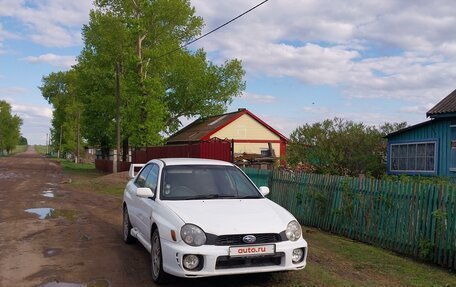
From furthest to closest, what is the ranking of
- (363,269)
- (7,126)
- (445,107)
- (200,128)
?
(7,126) < (200,128) < (445,107) < (363,269)

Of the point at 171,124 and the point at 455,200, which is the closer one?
the point at 455,200

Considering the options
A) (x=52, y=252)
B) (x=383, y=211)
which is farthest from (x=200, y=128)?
(x=52, y=252)

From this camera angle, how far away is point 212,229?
18.1 feet

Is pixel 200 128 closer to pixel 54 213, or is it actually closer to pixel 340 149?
pixel 340 149

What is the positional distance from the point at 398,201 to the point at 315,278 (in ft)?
10.3

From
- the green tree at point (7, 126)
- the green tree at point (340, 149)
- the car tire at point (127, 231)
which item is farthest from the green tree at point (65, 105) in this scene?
the car tire at point (127, 231)

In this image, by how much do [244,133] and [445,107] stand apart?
24000 millimetres

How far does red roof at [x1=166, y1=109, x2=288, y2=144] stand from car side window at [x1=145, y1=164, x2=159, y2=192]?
29689mm

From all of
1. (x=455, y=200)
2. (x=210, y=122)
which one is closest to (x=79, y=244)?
(x=455, y=200)

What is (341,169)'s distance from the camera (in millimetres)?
19781

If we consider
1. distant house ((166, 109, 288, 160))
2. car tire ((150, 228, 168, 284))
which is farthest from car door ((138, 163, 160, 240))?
distant house ((166, 109, 288, 160))

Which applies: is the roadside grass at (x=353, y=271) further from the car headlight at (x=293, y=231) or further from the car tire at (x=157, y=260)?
the car headlight at (x=293, y=231)

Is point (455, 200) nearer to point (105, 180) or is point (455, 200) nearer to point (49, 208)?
point (49, 208)

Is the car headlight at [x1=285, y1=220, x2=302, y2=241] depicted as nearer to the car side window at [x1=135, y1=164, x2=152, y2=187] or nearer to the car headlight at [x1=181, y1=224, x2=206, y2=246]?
the car headlight at [x1=181, y1=224, x2=206, y2=246]
